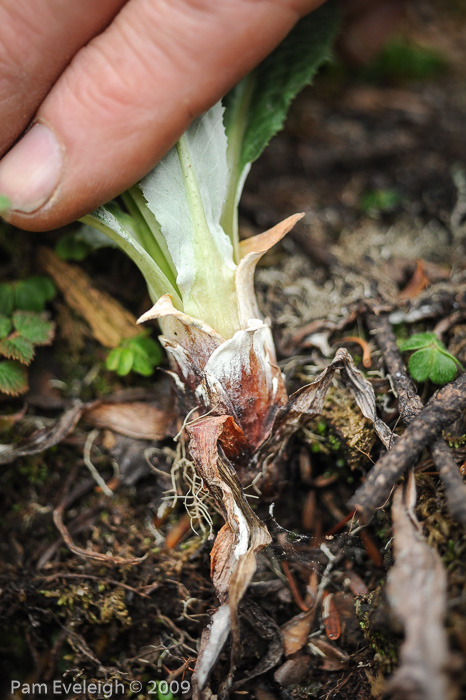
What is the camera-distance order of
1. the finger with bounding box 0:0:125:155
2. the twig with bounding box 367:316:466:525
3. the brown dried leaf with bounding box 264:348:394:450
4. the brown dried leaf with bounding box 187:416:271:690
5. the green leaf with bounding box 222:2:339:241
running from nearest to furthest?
the twig with bounding box 367:316:466:525, the brown dried leaf with bounding box 187:416:271:690, the finger with bounding box 0:0:125:155, the brown dried leaf with bounding box 264:348:394:450, the green leaf with bounding box 222:2:339:241

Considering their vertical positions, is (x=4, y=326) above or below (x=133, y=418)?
above

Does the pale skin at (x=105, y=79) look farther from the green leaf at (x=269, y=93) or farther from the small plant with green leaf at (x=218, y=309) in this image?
the green leaf at (x=269, y=93)

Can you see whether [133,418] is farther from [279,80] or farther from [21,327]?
[279,80]

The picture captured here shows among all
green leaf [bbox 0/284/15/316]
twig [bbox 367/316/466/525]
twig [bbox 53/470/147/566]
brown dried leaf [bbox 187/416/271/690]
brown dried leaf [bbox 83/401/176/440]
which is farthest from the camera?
green leaf [bbox 0/284/15/316]

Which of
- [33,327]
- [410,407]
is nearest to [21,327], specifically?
[33,327]

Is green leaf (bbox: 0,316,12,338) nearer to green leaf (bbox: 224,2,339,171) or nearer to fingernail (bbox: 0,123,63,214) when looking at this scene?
fingernail (bbox: 0,123,63,214)

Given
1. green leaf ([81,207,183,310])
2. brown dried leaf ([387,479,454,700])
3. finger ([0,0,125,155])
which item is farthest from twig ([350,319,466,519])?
finger ([0,0,125,155])

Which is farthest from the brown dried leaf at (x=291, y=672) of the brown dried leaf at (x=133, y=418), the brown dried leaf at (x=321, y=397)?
the brown dried leaf at (x=133, y=418)

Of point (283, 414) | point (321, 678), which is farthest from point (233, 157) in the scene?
point (321, 678)
